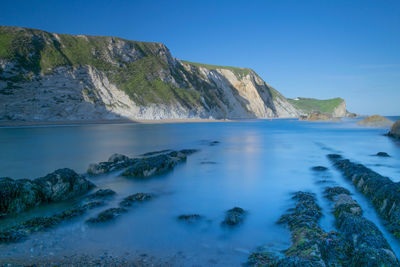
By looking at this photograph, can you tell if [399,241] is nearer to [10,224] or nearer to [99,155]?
[10,224]

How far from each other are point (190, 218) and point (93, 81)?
58.1m

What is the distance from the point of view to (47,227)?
495cm

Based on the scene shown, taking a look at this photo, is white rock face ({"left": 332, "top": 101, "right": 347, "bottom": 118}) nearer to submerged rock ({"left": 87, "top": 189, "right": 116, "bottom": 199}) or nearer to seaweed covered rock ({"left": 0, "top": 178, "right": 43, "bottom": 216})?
submerged rock ({"left": 87, "top": 189, "right": 116, "bottom": 199})

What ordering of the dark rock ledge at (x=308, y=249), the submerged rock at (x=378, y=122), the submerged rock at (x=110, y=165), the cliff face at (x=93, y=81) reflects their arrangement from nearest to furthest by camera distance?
the dark rock ledge at (x=308, y=249)
the submerged rock at (x=110, y=165)
the submerged rock at (x=378, y=122)
the cliff face at (x=93, y=81)

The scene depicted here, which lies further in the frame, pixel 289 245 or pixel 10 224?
pixel 10 224

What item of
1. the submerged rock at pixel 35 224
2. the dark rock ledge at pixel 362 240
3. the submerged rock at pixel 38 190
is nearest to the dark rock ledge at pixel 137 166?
the submerged rock at pixel 38 190

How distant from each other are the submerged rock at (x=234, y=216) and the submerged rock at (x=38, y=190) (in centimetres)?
445

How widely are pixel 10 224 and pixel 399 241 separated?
7604 millimetres

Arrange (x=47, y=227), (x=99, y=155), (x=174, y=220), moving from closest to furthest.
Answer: (x=47, y=227), (x=174, y=220), (x=99, y=155)

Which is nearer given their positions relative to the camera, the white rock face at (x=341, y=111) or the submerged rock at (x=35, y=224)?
the submerged rock at (x=35, y=224)

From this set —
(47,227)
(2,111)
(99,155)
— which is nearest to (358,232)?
(47,227)

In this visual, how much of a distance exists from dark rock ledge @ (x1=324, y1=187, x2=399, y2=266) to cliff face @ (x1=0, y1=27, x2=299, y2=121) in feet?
166

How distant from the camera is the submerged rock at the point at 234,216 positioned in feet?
17.3

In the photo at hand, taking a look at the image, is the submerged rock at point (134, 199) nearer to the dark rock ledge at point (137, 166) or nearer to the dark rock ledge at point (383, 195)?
the dark rock ledge at point (137, 166)
